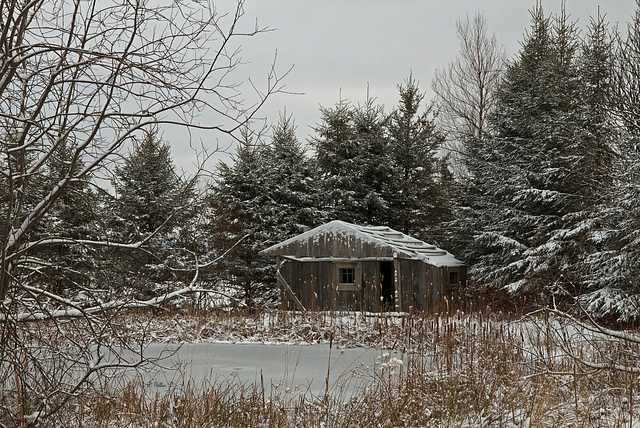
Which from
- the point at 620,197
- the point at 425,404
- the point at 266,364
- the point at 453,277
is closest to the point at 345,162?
the point at 453,277

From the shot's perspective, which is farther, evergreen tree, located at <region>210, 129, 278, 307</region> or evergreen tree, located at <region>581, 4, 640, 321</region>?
evergreen tree, located at <region>210, 129, 278, 307</region>

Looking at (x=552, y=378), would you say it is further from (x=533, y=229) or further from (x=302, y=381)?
(x=533, y=229)

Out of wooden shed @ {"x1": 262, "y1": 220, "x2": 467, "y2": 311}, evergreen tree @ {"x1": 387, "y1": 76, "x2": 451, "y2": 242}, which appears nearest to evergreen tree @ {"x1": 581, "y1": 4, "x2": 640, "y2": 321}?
wooden shed @ {"x1": 262, "y1": 220, "x2": 467, "y2": 311}

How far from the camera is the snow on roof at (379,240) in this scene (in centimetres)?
1759

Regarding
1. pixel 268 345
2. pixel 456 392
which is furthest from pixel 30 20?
pixel 268 345

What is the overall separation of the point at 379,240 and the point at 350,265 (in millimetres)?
1334

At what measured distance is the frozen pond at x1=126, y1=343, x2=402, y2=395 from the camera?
7110 mm

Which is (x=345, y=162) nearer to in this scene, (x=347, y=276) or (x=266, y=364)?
(x=347, y=276)

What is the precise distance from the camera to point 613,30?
12.5 meters

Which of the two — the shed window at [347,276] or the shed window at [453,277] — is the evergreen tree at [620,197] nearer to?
the shed window at [453,277]

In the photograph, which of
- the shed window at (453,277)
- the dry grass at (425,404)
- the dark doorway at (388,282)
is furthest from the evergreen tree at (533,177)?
the dry grass at (425,404)

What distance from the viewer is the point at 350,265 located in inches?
731

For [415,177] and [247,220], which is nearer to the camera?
[247,220]

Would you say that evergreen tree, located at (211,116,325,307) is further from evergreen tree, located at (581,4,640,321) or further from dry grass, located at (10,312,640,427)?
dry grass, located at (10,312,640,427)
